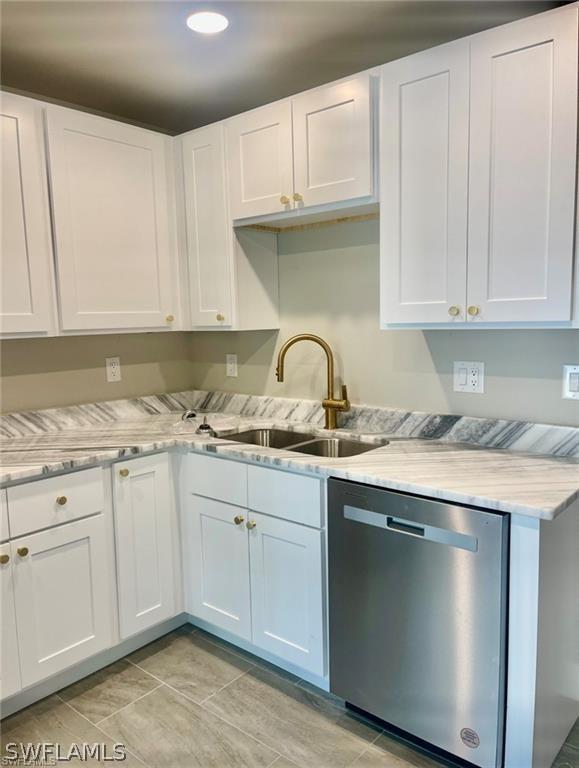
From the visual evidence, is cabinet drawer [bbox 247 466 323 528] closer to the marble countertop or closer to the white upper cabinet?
the marble countertop

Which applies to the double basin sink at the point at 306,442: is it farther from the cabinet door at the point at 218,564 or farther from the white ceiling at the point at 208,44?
the white ceiling at the point at 208,44

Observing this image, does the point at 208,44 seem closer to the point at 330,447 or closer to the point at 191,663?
the point at 330,447

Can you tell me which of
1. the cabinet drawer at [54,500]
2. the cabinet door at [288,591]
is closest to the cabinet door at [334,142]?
the cabinet door at [288,591]

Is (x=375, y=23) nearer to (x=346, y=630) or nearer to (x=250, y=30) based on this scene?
(x=250, y=30)

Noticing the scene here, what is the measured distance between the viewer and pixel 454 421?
83.4 inches

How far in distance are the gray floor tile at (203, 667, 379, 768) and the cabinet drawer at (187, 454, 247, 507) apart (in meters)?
0.70

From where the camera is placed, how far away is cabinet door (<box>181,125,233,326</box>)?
7.97 ft

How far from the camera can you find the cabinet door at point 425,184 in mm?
1728

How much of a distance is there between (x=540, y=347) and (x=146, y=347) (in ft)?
6.39

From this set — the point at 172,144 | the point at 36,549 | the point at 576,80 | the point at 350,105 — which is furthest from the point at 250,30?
the point at 36,549

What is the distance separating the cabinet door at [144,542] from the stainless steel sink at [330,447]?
1.95 feet

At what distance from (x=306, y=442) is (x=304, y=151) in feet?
3.85

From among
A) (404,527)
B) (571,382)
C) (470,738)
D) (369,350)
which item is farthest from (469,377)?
(470,738)

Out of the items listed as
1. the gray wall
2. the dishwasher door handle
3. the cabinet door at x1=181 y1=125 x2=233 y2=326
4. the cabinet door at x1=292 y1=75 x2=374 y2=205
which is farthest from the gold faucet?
the dishwasher door handle
